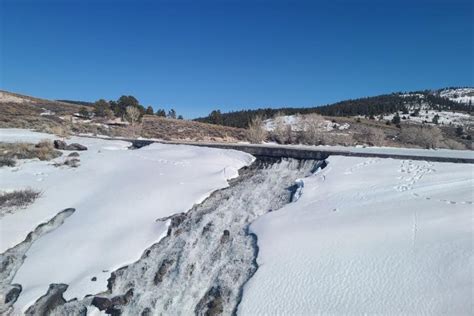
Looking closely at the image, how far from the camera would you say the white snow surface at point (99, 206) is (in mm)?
8617

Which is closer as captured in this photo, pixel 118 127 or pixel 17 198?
pixel 17 198

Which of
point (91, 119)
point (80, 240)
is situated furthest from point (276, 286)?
point (91, 119)

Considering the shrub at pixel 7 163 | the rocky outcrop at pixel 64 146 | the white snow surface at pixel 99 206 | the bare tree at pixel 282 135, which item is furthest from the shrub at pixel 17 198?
the bare tree at pixel 282 135

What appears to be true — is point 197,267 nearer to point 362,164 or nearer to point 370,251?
point 370,251

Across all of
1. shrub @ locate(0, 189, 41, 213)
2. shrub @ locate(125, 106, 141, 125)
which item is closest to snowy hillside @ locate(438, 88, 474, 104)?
shrub @ locate(125, 106, 141, 125)

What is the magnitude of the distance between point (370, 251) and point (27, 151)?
1736cm

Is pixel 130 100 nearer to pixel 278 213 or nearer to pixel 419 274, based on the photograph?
pixel 278 213

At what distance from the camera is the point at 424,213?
29.3 ft

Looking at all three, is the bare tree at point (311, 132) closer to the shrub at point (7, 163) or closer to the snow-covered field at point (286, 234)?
the snow-covered field at point (286, 234)

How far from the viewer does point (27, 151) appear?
59.0 ft

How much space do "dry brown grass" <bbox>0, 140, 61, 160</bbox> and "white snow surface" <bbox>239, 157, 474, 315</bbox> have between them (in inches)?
513

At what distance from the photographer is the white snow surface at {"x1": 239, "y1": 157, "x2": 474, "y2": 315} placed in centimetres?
639

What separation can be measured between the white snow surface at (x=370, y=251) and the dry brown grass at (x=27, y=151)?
13018 millimetres

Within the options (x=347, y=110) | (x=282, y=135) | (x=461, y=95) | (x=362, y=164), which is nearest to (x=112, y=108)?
(x=282, y=135)
